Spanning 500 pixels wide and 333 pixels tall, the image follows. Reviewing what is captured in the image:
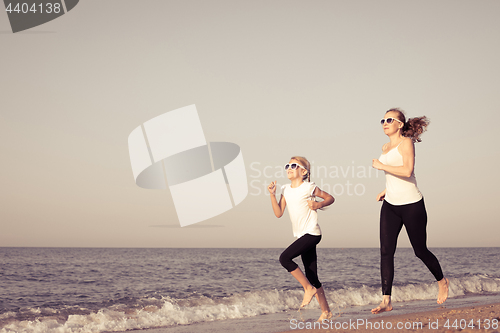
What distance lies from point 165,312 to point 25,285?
12501 mm

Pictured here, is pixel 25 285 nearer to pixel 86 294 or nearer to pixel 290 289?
pixel 86 294

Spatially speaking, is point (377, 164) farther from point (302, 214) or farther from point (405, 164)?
point (302, 214)

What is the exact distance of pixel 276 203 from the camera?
19.7 feet

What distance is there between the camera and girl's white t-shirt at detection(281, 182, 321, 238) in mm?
5859

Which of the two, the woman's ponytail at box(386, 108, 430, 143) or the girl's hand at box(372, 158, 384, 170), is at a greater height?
the woman's ponytail at box(386, 108, 430, 143)

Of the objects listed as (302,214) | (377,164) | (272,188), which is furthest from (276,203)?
(377,164)

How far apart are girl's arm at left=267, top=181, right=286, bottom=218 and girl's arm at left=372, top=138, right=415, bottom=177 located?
1.49 meters

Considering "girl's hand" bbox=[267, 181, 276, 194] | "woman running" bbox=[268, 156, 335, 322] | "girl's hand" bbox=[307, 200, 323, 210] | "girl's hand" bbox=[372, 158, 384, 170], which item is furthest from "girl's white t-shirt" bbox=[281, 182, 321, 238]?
"girl's hand" bbox=[372, 158, 384, 170]

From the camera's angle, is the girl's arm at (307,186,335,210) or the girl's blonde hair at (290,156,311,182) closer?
the girl's arm at (307,186,335,210)

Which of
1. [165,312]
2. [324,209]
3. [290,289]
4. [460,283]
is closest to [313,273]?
[324,209]

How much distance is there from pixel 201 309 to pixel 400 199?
361 inches

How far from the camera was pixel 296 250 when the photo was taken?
228 inches

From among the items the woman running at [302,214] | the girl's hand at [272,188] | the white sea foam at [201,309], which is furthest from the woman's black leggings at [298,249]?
the white sea foam at [201,309]

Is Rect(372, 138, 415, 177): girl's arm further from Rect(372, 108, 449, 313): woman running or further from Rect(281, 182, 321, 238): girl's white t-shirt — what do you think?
Rect(281, 182, 321, 238): girl's white t-shirt
